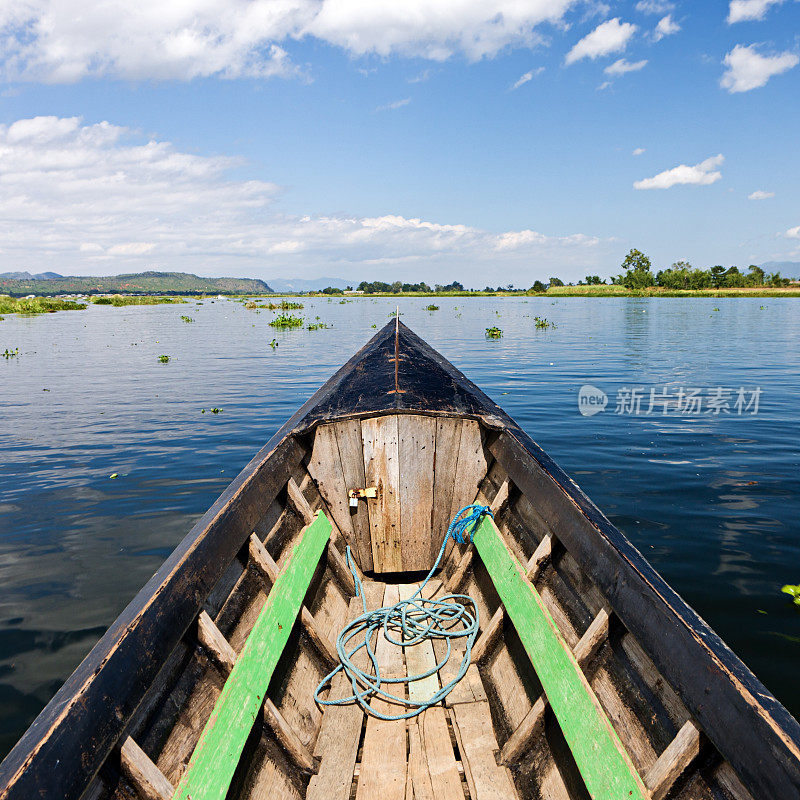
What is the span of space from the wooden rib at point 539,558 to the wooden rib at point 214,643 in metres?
1.71

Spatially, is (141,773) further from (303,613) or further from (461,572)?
(461,572)

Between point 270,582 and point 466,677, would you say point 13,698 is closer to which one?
point 270,582

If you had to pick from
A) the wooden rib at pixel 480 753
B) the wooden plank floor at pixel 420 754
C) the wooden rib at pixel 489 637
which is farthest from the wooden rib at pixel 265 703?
the wooden rib at pixel 489 637

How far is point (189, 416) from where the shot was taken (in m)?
11.7

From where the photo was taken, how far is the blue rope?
2.98m

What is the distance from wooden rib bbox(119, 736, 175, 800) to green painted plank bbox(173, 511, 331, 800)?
68mm

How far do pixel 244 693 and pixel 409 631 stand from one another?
156cm

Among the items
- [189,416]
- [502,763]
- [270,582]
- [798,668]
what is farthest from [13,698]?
[189,416]

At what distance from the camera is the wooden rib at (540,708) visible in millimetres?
2428

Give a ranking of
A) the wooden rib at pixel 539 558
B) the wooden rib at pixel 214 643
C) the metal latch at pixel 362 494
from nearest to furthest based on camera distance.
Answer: the wooden rib at pixel 214 643 → the wooden rib at pixel 539 558 → the metal latch at pixel 362 494

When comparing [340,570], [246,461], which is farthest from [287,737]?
[246,461]

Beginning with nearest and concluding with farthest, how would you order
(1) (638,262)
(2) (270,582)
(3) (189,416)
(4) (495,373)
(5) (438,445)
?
(2) (270,582) < (5) (438,445) < (3) (189,416) < (4) (495,373) < (1) (638,262)

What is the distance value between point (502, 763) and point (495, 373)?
1460cm

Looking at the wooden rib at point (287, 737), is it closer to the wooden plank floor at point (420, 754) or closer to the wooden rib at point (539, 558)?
the wooden plank floor at point (420, 754)
